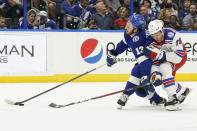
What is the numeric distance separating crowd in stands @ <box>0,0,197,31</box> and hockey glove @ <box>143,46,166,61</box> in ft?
10.4

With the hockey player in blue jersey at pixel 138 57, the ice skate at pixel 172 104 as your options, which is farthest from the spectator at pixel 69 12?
the ice skate at pixel 172 104

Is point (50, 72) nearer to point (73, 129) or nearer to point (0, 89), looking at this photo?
point (0, 89)

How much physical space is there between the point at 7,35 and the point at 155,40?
3211 millimetres

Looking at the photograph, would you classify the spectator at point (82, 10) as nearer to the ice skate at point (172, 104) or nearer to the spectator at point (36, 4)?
the spectator at point (36, 4)

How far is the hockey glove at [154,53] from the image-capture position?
400 centimetres

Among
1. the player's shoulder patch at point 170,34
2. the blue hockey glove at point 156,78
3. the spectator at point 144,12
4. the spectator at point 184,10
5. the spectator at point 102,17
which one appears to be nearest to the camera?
the blue hockey glove at point 156,78

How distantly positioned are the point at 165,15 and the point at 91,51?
Answer: 1531 millimetres

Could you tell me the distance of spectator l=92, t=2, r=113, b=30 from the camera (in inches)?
282

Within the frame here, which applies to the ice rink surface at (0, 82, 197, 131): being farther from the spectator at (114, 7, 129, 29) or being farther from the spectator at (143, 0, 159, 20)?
the spectator at (143, 0, 159, 20)

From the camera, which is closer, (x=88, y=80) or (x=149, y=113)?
(x=149, y=113)

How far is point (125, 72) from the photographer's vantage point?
23.3 ft

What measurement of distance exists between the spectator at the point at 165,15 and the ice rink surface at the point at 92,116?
2190 millimetres

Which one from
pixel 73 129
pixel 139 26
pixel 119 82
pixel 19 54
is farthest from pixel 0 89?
pixel 73 129

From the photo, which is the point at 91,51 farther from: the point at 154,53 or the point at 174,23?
the point at 154,53
